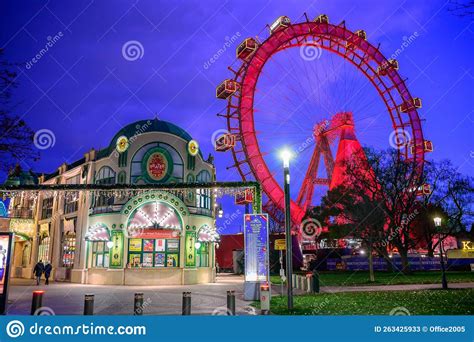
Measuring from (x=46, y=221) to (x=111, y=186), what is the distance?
64.5ft

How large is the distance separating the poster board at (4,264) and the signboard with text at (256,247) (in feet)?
31.2

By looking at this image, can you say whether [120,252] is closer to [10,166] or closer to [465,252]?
[10,166]

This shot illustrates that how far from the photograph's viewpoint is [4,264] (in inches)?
533

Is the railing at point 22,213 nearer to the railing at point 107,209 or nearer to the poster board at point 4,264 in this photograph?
the railing at point 107,209

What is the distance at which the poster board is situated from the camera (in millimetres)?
12969

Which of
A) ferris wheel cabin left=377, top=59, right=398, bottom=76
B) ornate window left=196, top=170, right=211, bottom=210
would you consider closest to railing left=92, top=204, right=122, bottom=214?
ornate window left=196, top=170, right=211, bottom=210

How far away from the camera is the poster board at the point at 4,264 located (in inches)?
511

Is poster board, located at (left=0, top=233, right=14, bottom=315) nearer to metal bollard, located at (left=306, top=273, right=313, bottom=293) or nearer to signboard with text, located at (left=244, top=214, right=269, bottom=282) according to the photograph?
signboard with text, located at (left=244, top=214, right=269, bottom=282)

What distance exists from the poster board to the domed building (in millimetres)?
14055

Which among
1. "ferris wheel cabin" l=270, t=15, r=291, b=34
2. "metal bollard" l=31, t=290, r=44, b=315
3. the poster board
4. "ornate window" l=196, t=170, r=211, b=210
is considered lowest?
"metal bollard" l=31, t=290, r=44, b=315

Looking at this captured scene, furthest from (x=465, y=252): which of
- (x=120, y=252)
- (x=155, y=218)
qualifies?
(x=120, y=252)

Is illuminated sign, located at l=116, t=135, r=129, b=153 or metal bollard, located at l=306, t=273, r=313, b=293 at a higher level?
illuminated sign, located at l=116, t=135, r=129, b=153

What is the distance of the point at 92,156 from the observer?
33312 mm

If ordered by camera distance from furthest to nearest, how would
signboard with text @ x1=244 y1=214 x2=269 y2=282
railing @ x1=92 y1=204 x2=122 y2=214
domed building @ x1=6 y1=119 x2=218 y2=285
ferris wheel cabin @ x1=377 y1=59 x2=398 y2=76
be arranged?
1. ferris wheel cabin @ x1=377 y1=59 x2=398 y2=76
2. railing @ x1=92 y1=204 x2=122 y2=214
3. domed building @ x1=6 y1=119 x2=218 y2=285
4. signboard with text @ x1=244 y1=214 x2=269 y2=282
